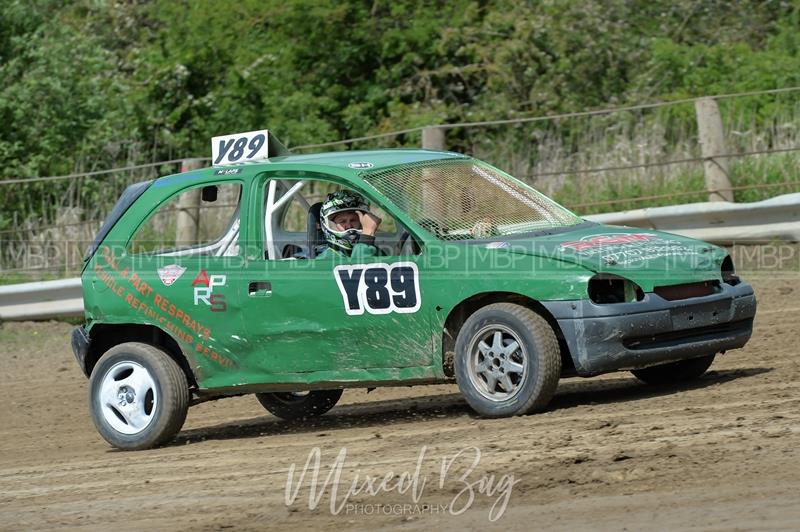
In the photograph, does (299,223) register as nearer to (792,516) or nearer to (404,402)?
(404,402)

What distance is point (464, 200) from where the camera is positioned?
8180 millimetres

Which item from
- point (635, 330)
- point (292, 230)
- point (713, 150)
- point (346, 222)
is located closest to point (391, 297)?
point (346, 222)

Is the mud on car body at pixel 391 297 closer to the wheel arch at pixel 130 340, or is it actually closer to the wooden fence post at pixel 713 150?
the wheel arch at pixel 130 340

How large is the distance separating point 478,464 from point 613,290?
5.17ft

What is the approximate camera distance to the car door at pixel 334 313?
7.72 m

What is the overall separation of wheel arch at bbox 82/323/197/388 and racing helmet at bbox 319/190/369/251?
4.28 ft

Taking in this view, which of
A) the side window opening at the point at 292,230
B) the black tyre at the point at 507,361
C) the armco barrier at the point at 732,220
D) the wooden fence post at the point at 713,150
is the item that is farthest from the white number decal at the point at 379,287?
the wooden fence post at the point at 713,150

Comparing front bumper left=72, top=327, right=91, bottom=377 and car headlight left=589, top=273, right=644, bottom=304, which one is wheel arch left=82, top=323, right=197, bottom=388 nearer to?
front bumper left=72, top=327, right=91, bottom=377

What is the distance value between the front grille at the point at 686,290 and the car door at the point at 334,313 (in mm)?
1303

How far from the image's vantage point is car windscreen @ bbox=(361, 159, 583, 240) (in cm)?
793

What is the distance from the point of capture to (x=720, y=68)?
64.9 ft

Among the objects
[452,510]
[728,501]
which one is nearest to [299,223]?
[452,510]

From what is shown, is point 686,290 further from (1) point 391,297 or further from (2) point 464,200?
(1) point 391,297

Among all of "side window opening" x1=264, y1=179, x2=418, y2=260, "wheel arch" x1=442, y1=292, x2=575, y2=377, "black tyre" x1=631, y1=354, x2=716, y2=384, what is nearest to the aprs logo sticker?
"side window opening" x1=264, y1=179, x2=418, y2=260
